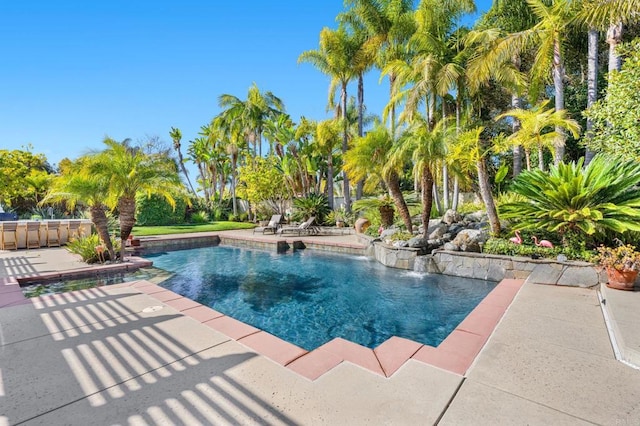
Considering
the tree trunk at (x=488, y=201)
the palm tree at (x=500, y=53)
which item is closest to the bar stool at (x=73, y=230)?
the tree trunk at (x=488, y=201)

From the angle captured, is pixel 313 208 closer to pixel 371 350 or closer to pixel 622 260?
pixel 622 260

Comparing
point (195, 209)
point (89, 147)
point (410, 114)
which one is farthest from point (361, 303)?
point (195, 209)

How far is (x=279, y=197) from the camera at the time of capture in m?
21.6

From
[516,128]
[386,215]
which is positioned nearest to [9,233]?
[386,215]

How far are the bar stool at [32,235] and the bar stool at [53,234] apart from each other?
0.28 meters

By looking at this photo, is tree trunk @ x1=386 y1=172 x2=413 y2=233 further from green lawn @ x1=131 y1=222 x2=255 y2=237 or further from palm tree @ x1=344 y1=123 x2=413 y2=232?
A: green lawn @ x1=131 y1=222 x2=255 y2=237

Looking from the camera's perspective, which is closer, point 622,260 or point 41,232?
point 622,260

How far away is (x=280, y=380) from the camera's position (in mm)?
2486

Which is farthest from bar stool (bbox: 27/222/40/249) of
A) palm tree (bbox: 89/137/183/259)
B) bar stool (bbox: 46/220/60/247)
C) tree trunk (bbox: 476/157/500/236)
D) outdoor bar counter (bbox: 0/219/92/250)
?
tree trunk (bbox: 476/157/500/236)

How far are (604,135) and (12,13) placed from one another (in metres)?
16.5

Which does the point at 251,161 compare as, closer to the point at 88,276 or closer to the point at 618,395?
the point at 88,276

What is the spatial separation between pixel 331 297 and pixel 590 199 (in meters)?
5.67

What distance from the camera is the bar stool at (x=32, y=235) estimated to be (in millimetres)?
10648

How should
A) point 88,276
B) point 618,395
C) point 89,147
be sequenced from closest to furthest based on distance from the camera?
point 618,395 → point 88,276 → point 89,147
